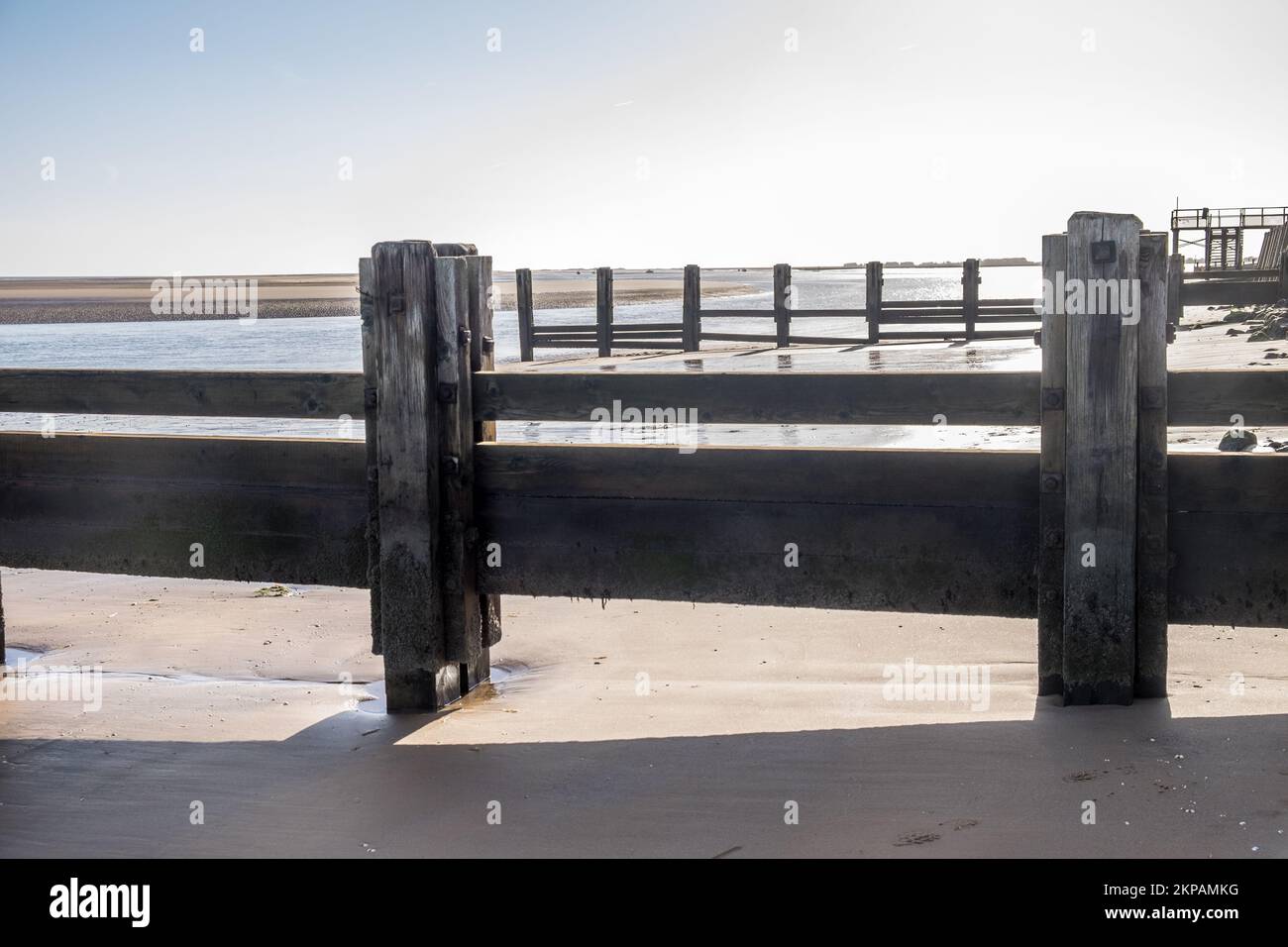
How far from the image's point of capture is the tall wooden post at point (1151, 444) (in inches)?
167

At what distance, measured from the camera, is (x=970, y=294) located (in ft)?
78.3

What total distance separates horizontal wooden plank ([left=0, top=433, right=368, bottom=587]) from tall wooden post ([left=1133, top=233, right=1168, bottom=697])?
9.62 ft

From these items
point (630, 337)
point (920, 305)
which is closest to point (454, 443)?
point (630, 337)

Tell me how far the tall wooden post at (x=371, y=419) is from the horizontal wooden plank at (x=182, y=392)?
0.30 ft

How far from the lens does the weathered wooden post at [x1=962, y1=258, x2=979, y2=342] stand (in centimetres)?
2345

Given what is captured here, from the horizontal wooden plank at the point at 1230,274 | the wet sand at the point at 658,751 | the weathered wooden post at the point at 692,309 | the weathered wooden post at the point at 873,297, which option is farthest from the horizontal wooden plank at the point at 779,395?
the horizontal wooden plank at the point at 1230,274

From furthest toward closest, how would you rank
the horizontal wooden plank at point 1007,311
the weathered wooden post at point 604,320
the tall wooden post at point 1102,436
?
1. the weathered wooden post at point 604,320
2. the horizontal wooden plank at point 1007,311
3. the tall wooden post at point 1102,436

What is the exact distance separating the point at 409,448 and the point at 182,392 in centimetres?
110

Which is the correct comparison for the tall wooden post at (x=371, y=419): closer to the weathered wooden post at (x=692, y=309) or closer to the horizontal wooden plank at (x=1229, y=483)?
the horizontal wooden plank at (x=1229, y=483)

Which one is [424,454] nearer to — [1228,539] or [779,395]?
[779,395]

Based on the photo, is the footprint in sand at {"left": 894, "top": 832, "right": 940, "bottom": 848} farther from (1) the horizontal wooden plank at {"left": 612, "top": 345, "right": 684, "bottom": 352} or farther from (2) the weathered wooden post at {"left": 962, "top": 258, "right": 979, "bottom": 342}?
(1) the horizontal wooden plank at {"left": 612, "top": 345, "right": 684, "bottom": 352}

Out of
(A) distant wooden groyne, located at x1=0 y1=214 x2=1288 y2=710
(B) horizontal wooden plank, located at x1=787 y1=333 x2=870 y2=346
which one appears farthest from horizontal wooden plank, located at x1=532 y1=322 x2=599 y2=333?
(A) distant wooden groyne, located at x1=0 y1=214 x2=1288 y2=710
